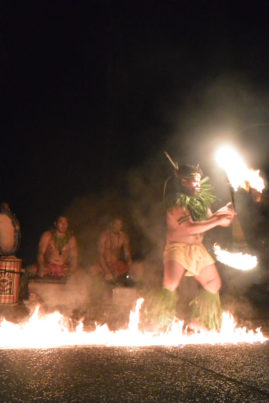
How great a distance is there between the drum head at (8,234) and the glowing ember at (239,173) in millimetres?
2694

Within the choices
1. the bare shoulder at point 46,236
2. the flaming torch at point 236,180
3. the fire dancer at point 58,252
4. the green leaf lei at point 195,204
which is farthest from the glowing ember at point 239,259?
the bare shoulder at point 46,236

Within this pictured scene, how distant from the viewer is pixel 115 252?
612cm

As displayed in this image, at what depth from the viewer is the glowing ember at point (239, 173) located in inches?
169

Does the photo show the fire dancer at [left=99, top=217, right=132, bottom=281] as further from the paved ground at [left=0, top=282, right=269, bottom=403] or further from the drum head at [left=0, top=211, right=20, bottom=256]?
the paved ground at [left=0, top=282, right=269, bottom=403]

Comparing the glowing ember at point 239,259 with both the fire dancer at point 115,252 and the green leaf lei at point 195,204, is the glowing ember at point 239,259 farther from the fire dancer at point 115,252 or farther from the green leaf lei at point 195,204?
the fire dancer at point 115,252

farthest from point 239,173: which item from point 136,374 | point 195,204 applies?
point 136,374

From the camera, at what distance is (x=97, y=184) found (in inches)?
292

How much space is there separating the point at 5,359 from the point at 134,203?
4699 mm

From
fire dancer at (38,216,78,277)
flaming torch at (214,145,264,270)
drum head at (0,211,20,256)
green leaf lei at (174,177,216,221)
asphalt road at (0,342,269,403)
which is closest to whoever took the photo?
asphalt road at (0,342,269,403)

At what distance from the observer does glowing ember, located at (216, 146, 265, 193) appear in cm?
428

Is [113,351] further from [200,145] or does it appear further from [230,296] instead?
[200,145]

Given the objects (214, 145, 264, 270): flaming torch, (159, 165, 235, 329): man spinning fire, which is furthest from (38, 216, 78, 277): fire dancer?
(214, 145, 264, 270): flaming torch

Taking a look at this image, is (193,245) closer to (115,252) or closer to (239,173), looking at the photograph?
(239,173)

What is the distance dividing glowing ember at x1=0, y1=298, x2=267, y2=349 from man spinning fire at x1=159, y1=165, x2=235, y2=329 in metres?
0.17
